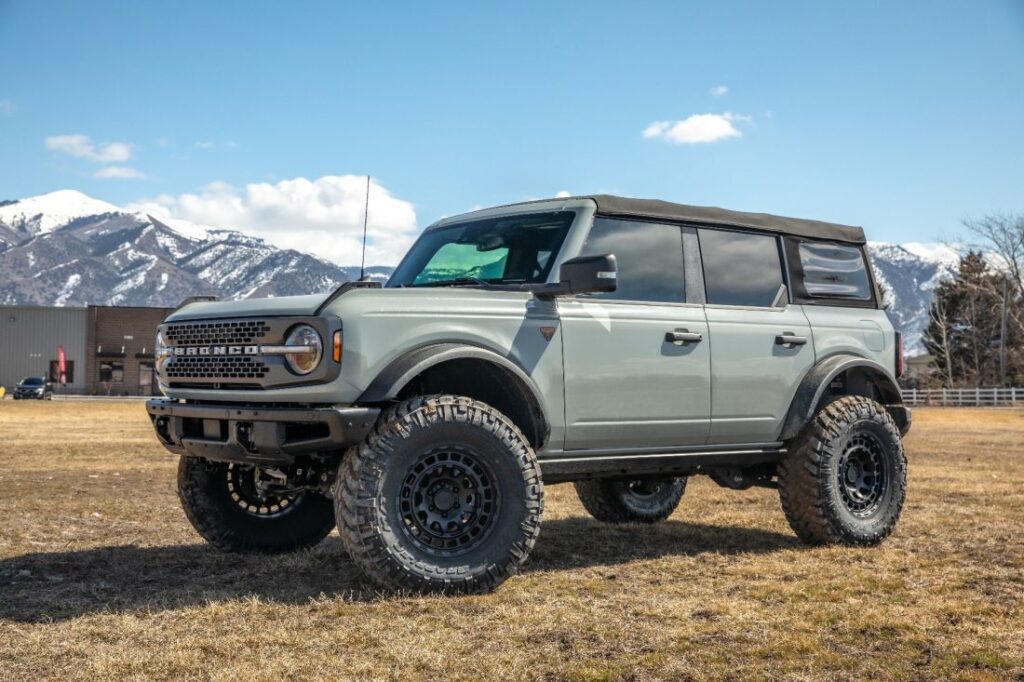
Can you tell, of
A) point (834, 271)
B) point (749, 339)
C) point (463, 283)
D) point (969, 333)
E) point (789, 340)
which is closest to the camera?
point (463, 283)

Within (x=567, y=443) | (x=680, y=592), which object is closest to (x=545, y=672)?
(x=680, y=592)

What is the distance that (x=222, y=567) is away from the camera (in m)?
6.46

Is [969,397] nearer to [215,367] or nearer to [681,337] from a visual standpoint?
[681,337]

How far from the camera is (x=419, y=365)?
213 inches

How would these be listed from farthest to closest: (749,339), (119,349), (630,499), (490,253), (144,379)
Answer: (119,349) → (144,379) → (630,499) → (749,339) → (490,253)

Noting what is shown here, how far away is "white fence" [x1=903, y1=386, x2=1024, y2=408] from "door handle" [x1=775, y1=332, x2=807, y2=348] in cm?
5127

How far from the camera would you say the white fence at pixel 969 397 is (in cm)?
5566

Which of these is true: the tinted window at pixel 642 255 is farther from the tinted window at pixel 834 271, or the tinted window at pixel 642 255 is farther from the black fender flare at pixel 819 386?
the tinted window at pixel 834 271

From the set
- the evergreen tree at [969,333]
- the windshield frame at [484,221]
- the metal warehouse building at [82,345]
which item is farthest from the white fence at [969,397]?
the metal warehouse building at [82,345]

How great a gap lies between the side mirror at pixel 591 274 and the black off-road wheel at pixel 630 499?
2958mm

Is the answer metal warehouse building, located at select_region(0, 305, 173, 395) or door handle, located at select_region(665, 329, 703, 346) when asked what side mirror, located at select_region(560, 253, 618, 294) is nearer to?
door handle, located at select_region(665, 329, 703, 346)

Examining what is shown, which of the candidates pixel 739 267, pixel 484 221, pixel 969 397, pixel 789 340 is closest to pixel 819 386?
pixel 789 340

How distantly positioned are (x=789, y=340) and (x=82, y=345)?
8113 centimetres

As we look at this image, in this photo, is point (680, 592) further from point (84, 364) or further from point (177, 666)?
point (84, 364)
